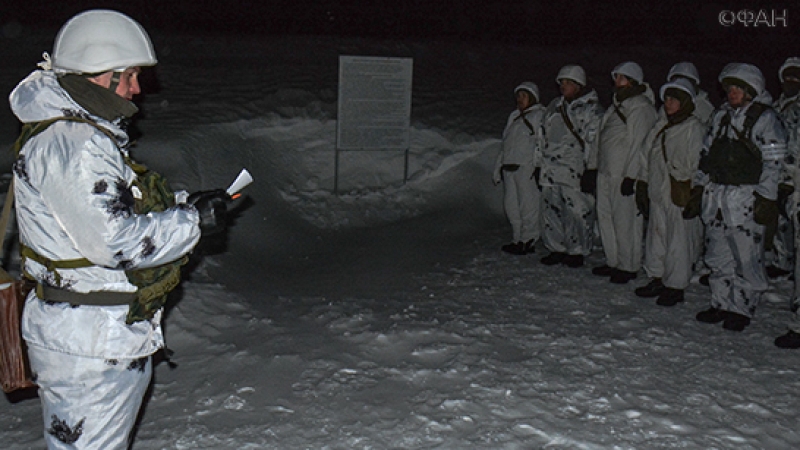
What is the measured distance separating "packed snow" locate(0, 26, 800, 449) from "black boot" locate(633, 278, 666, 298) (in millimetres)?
250

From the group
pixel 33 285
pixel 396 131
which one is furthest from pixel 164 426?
pixel 396 131

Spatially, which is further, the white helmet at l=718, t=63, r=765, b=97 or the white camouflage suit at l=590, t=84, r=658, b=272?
the white camouflage suit at l=590, t=84, r=658, b=272

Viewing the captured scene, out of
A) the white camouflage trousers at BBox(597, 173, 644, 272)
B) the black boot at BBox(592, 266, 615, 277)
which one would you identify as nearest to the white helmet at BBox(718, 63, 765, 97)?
the white camouflage trousers at BBox(597, 173, 644, 272)

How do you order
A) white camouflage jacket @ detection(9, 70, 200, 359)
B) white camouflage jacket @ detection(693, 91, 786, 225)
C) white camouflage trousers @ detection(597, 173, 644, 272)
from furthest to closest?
white camouflage trousers @ detection(597, 173, 644, 272)
white camouflage jacket @ detection(693, 91, 786, 225)
white camouflage jacket @ detection(9, 70, 200, 359)

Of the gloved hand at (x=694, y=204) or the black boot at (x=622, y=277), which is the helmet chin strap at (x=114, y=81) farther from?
the black boot at (x=622, y=277)

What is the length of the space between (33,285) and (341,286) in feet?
14.4

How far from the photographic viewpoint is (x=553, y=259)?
7828mm

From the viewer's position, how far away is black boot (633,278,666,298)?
6.78 meters

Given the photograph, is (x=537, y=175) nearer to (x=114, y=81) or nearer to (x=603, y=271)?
(x=603, y=271)

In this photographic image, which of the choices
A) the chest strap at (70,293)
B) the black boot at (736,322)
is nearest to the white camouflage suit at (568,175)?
the black boot at (736,322)

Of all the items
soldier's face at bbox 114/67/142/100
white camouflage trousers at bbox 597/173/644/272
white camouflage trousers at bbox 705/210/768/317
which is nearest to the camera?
soldier's face at bbox 114/67/142/100

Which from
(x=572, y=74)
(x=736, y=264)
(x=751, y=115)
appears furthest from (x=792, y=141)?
(x=572, y=74)

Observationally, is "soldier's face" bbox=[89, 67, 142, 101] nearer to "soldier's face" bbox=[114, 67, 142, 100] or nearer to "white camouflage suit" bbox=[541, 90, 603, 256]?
"soldier's face" bbox=[114, 67, 142, 100]

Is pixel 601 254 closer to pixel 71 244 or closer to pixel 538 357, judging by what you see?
pixel 538 357
